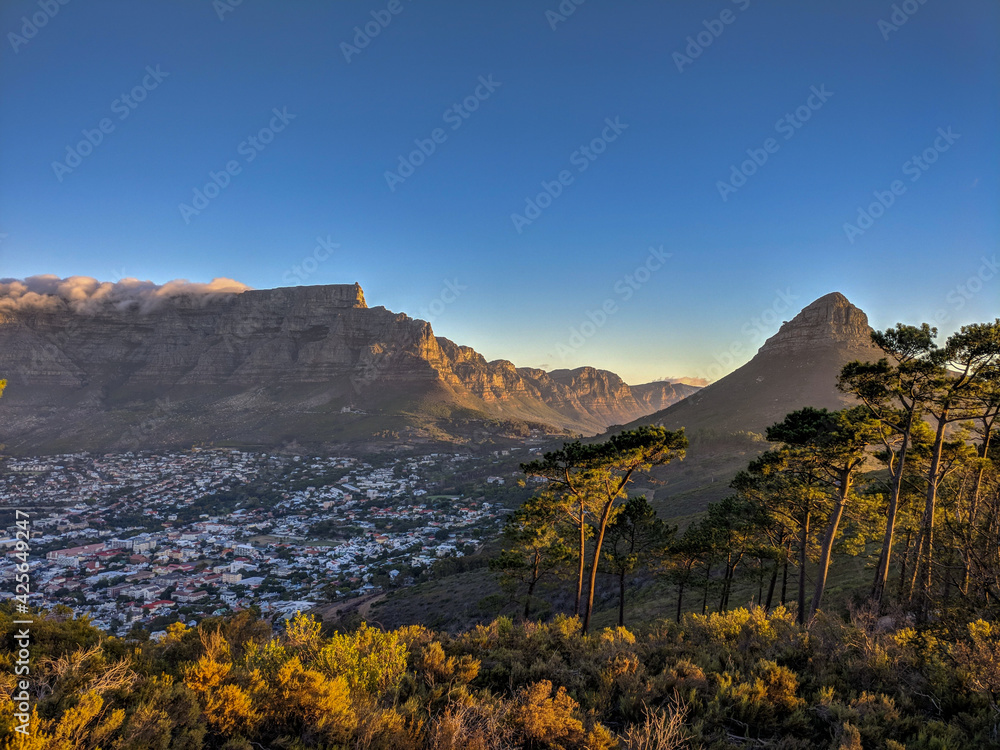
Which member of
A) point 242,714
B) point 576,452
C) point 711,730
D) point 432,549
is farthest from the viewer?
point 432,549

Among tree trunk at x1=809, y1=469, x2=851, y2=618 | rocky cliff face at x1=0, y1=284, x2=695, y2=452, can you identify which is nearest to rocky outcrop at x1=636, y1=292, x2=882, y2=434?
tree trunk at x1=809, y1=469, x2=851, y2=618

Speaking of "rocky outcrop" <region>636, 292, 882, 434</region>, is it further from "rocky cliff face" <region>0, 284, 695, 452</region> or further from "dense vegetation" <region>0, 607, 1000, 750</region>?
"dense vegetation" <region>0, 607, 1000, 750</region>

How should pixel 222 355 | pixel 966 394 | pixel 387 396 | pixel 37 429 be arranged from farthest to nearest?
pixel 222 355
pixel 387 396
pixel 37 429
pixel 966 394

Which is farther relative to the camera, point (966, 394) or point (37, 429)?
point (37, 429)

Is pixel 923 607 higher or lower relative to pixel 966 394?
lower

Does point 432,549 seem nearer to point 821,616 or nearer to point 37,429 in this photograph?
point 821,616

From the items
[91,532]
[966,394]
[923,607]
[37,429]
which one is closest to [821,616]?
[923,607]

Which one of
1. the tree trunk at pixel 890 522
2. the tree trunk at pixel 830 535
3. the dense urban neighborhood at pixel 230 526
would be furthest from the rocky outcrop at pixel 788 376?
the tree trunk at pixel 890 522
